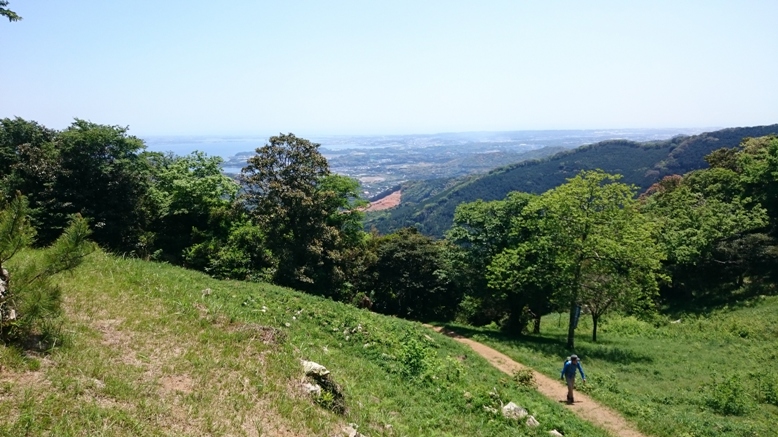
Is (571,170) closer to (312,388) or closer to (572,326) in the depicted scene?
(572,326)

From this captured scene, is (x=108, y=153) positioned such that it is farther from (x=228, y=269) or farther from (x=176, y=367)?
(x=176, y=367)

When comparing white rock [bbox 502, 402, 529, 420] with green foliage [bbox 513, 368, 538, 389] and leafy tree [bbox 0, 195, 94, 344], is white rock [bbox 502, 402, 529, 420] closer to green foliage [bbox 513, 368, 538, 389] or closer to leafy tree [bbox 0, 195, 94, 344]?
green foliage [bbox 513, 368, 538, 389]

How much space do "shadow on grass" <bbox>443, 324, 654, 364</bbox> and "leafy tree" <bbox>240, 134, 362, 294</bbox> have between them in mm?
9947

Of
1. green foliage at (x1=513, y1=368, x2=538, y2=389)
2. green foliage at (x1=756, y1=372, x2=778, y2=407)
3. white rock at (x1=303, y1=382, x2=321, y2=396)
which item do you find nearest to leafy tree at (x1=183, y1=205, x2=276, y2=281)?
green foliage at (x1=513, y1=368, x2=538, y2=389)

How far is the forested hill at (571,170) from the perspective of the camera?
139m

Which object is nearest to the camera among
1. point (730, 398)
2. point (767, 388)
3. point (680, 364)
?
point (730, 398)

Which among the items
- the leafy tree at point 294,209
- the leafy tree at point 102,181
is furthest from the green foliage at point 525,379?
the leafy tree at point 102,181

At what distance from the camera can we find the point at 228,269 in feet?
88.7

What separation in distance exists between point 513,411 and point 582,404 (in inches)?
201

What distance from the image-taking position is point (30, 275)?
6.84 metres

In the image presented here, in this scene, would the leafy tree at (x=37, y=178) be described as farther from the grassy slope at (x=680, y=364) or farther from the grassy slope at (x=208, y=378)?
the grassy slope at (x=680, y=364)

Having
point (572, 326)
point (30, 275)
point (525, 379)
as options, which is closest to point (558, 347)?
point (572, 326)

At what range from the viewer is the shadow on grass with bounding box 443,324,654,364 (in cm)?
2145

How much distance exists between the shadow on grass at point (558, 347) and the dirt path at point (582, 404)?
339cm
